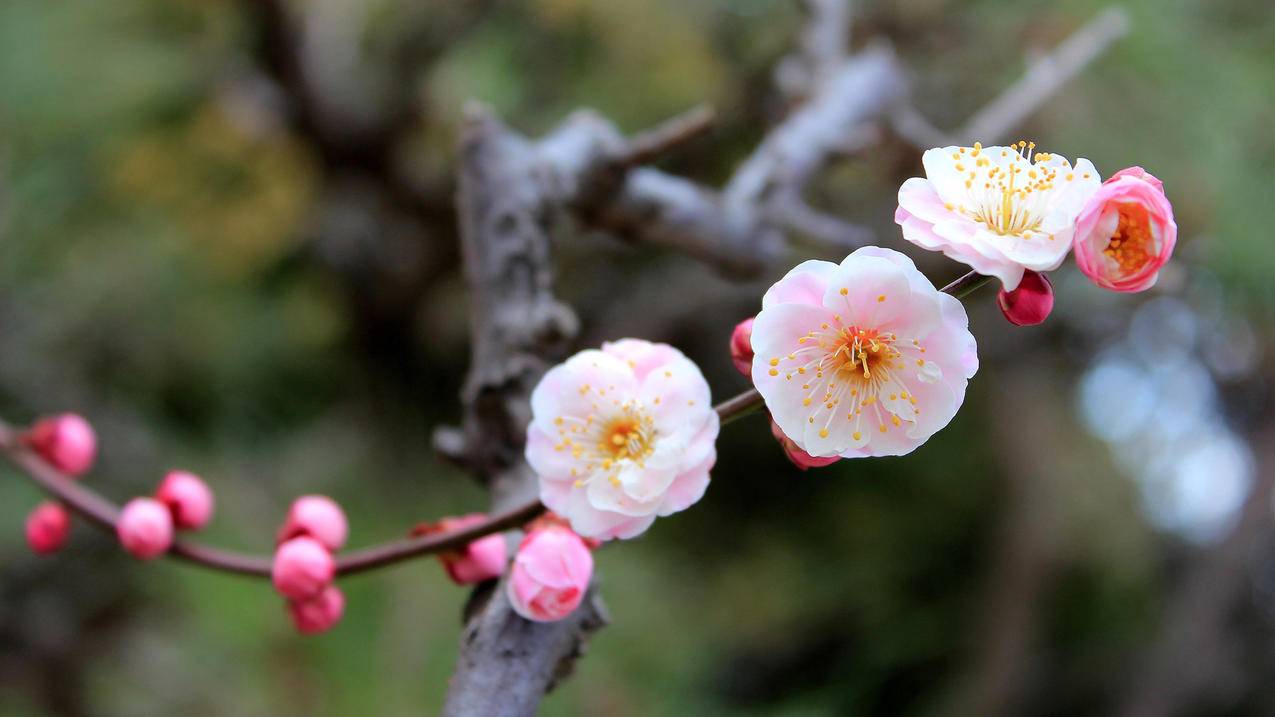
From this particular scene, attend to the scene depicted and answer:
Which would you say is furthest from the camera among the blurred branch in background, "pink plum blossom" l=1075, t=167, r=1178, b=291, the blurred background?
the blurred background

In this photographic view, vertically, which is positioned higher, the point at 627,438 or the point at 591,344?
the point at 627,438

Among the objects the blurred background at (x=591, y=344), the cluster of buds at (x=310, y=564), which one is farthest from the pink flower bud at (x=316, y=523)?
the blurred background at (x=591, y=344)

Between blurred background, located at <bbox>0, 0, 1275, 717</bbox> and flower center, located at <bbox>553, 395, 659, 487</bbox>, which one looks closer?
flower center, located at <bbox>553, 395, 659, 487</bbox>

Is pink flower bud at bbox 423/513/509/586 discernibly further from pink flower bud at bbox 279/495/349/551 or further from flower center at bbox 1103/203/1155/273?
flower center at bbox 1103/203/1155/273

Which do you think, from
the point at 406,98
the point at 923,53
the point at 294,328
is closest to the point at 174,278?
the point at 294,328

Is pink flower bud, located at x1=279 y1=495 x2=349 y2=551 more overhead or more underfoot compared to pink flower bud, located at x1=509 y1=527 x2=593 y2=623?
more underfoot

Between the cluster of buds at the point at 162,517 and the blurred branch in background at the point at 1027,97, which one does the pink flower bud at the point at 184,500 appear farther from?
the blurred branch in background at the point at 1027,97

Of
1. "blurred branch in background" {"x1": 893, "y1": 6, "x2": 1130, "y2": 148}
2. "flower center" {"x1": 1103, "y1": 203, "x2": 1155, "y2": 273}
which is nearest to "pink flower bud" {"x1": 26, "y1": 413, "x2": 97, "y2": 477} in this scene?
"flower center" {"x1": 1103, "y1": 203, "x2": 1155, "y2": 273}

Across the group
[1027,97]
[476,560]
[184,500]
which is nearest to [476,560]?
[476,560]

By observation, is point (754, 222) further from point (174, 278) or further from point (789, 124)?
point (174, 278)

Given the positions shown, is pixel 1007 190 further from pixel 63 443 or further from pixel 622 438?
pixel 63 443
